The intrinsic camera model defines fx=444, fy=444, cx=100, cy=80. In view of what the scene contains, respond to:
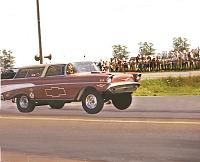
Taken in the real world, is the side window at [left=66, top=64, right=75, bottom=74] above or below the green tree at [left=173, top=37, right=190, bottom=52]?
below

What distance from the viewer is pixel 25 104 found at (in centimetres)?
884

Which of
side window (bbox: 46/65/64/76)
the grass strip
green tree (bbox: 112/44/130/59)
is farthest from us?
the grass strip

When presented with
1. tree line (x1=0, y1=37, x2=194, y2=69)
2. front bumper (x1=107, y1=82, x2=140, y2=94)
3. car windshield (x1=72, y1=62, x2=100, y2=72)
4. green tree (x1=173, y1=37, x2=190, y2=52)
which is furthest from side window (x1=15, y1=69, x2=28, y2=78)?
green tree (x1=173, y1=37, x2=190, y2=52)

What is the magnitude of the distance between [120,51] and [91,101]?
111cm

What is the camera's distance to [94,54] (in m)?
8.15

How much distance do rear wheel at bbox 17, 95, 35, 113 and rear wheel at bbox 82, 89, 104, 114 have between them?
1105mm

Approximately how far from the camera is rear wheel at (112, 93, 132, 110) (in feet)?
26.6

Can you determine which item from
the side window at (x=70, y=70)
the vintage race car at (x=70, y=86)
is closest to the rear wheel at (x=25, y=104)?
the vintage race car at (x=70, y=86)

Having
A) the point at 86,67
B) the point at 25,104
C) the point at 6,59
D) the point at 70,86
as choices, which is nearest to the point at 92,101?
the point at 70,86

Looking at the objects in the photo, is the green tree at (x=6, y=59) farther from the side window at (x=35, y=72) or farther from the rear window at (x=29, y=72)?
the side window at (x=35, y=72)

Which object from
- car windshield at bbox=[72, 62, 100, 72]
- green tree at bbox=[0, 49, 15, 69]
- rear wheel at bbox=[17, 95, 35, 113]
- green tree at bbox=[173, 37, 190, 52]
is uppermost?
green tree at bbox=[173, 37, 190, 52]

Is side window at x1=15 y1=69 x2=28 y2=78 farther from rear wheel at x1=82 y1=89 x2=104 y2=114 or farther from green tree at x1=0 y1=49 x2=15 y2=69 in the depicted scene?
rear wheel at x1=82 y1=89 x2=104 y2=114

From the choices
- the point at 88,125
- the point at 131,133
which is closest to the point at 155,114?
the point at 131,133

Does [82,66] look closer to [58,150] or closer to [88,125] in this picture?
[88,125]
